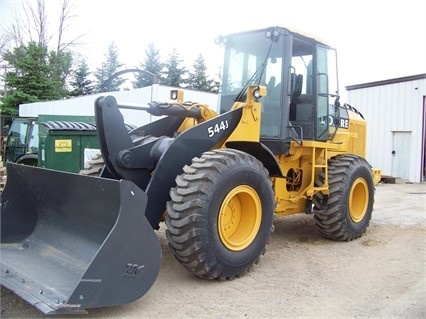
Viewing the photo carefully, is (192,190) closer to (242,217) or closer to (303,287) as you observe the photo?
(242,217)

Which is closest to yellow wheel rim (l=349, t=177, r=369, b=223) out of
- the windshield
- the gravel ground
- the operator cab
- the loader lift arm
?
the gravel ground

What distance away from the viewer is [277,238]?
6.43 metres

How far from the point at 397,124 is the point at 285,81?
39.4 feet

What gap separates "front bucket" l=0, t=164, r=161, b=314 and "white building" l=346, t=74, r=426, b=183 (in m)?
13.9

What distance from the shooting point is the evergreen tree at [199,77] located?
32.8 m

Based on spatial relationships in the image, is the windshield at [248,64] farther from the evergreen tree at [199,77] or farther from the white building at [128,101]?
the evergreen tree at [199,77]

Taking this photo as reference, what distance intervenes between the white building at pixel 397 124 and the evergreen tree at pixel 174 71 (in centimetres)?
1818

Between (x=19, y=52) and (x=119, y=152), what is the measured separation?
2437 cm

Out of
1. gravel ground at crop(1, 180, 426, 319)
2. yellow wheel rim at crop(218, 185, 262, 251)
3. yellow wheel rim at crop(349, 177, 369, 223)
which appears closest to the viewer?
gravel ground at crop(1, 180, 426, 319)

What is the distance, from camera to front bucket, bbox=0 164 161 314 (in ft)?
10.9

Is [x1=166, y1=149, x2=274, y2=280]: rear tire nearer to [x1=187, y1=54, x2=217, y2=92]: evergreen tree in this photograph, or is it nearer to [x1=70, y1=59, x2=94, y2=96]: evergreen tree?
[x1=187, y1=54, x2=217, y2=92]: evergreen tree

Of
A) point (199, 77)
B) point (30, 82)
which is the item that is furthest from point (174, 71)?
point (30, 82)

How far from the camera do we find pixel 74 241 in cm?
425

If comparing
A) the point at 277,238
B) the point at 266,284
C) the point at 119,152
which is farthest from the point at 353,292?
the point at 119,152
